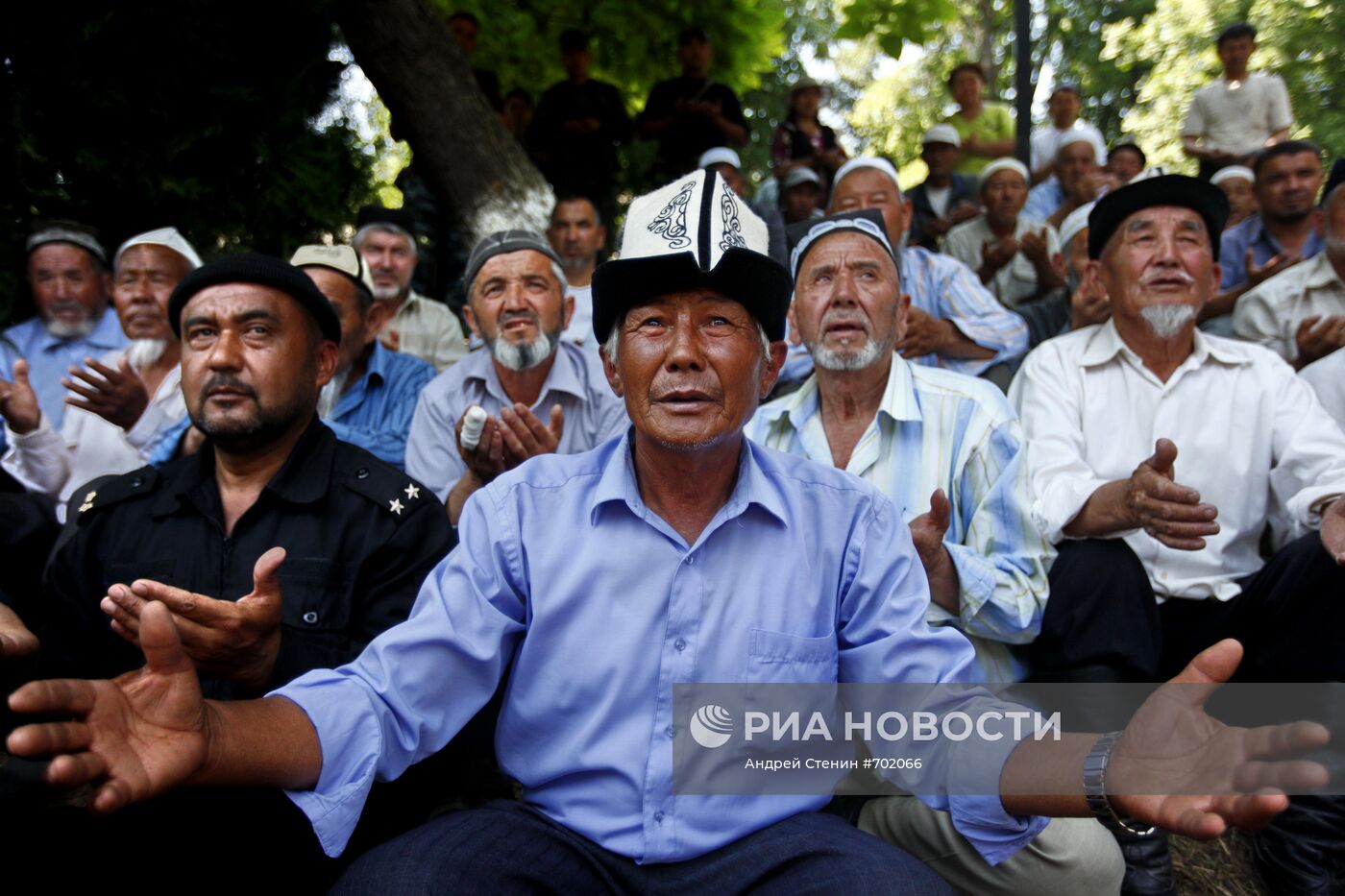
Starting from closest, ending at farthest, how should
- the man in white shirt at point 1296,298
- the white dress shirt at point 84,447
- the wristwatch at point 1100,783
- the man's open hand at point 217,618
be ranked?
1. the wristwatch at point 1100,783
2. the man's open hand at point 217,618
3. the white dress shirt at point 84,447
4. the man in white shirt at point 1296,298

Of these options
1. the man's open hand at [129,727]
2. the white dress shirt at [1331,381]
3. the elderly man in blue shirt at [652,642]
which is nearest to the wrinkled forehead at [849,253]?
the elderly man in blue shirt at [652,642]

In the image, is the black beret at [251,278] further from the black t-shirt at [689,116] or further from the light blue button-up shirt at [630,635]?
the black t-shirt at [689,116]

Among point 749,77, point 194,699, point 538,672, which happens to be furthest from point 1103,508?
point 749,77

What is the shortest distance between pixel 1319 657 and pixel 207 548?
3287 millimetres

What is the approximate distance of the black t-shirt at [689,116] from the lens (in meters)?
7.77

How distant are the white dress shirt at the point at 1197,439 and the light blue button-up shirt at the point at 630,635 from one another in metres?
1.33

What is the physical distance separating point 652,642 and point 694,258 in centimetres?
85

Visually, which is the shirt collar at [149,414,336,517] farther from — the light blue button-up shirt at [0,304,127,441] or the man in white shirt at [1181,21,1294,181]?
the man in white shirt at [1181,21,1294,181]

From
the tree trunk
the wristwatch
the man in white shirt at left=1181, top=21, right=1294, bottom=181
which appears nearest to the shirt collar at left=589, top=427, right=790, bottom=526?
the wristwatch

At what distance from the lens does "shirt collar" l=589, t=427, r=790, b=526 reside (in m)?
2.27

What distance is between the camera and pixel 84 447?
4.52m

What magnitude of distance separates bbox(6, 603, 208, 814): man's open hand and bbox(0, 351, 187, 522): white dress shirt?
2625 millimetres

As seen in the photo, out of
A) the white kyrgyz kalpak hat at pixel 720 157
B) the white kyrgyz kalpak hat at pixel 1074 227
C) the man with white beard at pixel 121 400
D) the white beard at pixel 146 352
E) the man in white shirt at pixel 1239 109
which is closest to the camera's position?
the man with white beard at pixel 121 400

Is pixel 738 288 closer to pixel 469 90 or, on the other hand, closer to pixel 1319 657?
pixel 1319 657
